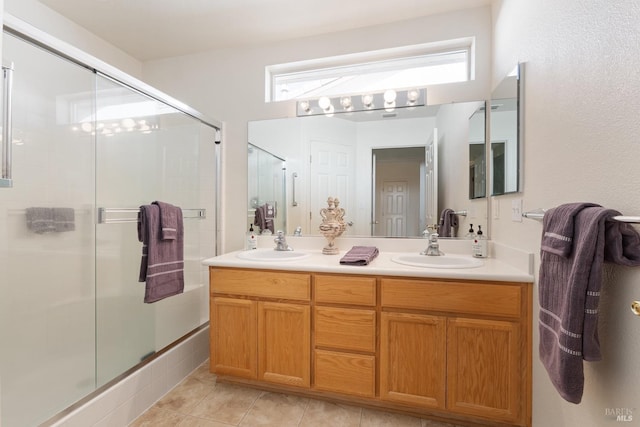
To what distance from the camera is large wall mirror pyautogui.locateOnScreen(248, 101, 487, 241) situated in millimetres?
2012

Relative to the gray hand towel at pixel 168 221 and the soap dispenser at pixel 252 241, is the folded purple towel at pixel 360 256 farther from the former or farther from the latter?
the gray hand towel at pixel 168 221

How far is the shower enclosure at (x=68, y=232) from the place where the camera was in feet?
4.59

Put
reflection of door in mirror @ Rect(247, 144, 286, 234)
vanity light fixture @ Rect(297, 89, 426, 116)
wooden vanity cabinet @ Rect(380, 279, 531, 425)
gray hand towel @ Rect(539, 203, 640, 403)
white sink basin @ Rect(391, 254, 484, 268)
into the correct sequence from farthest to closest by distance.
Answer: reflection of door in mirror @ Rect(247, 144, 286, 234) < vanity light fixture @ Rect(297, 89, 426, 116) < white sink basin @ Rect(391, 254, 484, 268) < wooden vanity cabinet @ Rect(380, 279, 531, 425) < gray hand towel @ Rect(539, 203, 640, 403)

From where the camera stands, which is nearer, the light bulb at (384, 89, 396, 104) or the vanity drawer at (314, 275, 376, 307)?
the vanity drawer at (314, 275, 376, 307)

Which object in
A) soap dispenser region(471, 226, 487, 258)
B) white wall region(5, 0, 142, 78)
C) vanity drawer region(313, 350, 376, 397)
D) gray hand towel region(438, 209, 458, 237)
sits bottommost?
vanity drawer region(313, 350, 376, 397)

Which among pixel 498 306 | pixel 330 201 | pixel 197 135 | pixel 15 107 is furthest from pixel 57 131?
pixel 498 306

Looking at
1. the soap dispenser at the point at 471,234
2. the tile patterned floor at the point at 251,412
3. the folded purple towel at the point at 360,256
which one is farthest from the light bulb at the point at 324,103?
the tile patterned floor at the point at 251,412

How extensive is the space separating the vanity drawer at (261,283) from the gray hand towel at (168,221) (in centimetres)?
33

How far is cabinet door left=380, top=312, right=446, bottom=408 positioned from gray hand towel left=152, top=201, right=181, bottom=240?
1.36 meters

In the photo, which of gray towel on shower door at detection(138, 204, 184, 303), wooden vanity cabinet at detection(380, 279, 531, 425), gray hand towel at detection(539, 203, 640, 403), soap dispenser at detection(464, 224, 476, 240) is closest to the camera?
gray hand towel at detection(539, 203, 640, 403)

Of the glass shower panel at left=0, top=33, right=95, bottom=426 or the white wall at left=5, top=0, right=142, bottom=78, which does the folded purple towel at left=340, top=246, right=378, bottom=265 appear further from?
the white wall at left=5, top=0, right=142, bottom=78

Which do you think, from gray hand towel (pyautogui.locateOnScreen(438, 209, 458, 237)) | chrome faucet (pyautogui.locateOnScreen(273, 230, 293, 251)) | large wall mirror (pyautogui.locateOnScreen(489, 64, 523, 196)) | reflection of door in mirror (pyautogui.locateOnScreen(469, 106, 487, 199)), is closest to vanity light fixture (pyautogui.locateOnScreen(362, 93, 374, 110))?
reflection of door in mirror (pyautogui.locateOnScreen(469, 106, 487, 199))

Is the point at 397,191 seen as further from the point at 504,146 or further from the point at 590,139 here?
the point at 590,139

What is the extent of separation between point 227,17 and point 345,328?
2269 mm
